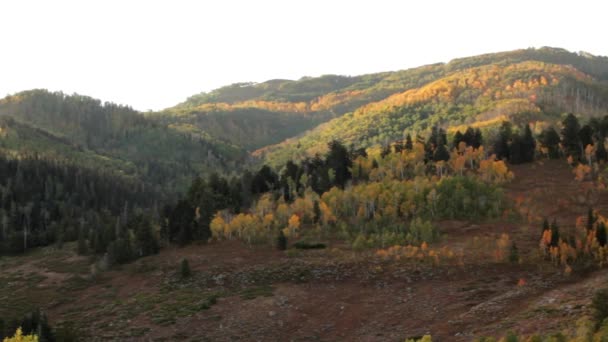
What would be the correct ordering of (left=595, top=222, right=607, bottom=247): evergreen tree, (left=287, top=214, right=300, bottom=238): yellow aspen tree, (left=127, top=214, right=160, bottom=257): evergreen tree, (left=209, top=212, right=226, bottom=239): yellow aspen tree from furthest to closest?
(left=209, top=212, right=226, bottom=239): yellow aspen tree
(left=127, top=214, right=160, bottom=257): evergreen tree
(left=287, top=214, right=300, bottom=238): yellow aspen tree
(left=595, top=222, right=607, bottom=247): evergreen tree

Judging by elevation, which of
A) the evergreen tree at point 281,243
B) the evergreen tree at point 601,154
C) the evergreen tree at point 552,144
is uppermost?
the evergreen tree at point 552,144

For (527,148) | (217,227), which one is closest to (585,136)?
(527,148)

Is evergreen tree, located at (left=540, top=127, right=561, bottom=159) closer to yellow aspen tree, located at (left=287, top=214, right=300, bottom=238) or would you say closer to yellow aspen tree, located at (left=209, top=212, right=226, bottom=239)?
yellow aspen tree, located at (left=287, top=214, right=300, bottom=238)

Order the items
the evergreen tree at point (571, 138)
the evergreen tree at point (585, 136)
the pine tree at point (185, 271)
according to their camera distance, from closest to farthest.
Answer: the pine tree at point (185, 271), the evergreen tree at point (585, 136), the evergreen tree at point (571, 138)

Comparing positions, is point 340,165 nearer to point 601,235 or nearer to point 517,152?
point 517,152

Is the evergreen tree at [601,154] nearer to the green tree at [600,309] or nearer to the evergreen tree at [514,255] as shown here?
the evergreen tree at [514,255]

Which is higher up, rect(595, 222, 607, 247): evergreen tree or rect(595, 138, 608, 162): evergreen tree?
rect(595, 138, 608, 162): evergreen tree

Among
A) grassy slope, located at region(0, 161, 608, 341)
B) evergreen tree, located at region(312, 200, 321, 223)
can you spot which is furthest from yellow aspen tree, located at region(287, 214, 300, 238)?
grassy slope, located at region(0, 161, 608, 341)

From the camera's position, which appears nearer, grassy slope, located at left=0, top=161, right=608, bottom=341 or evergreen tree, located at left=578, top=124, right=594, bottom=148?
grassy slope, located at left=0, top=161, right=608, bottom=341

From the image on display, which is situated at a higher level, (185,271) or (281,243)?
(281,243)

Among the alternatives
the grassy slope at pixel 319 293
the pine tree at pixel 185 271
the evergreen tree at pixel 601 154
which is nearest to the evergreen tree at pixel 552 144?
the evergreen tree at pixel 601 154

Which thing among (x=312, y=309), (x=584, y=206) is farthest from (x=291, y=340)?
(x=584, y=206)

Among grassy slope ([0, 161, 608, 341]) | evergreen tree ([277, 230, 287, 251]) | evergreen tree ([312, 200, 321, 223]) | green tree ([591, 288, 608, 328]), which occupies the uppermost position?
evergreen tree ([312, 200, 321, 223])

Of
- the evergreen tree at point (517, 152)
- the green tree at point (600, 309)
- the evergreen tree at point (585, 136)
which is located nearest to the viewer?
the green tree at point (600, 309)
